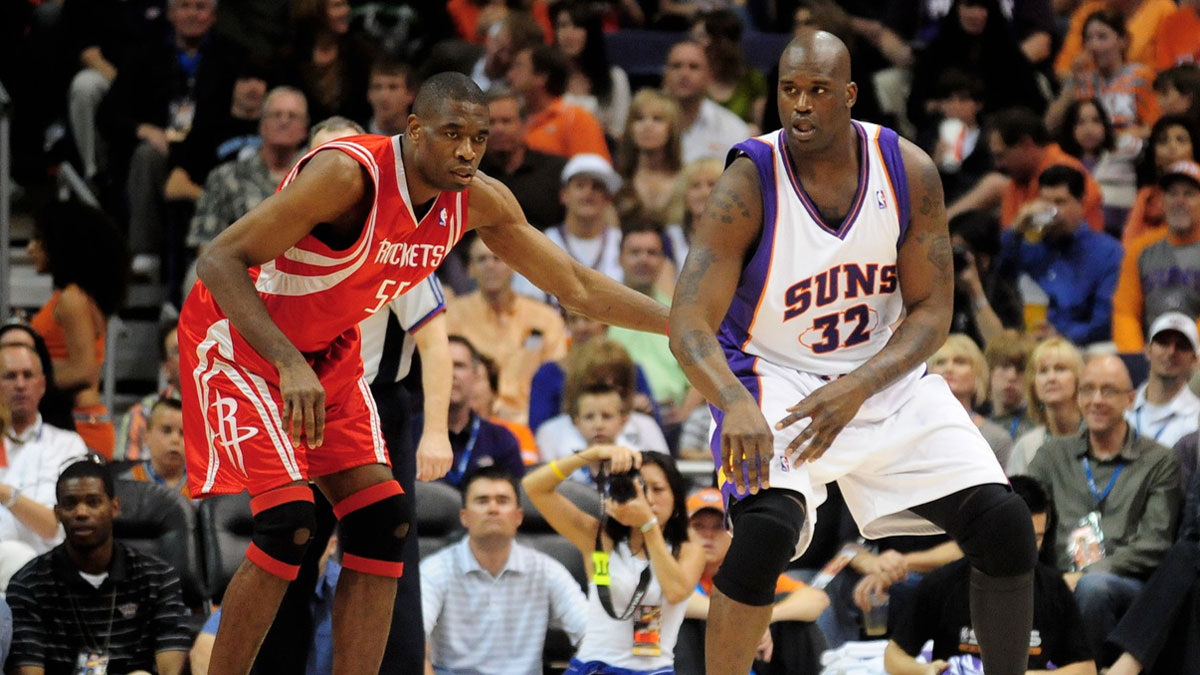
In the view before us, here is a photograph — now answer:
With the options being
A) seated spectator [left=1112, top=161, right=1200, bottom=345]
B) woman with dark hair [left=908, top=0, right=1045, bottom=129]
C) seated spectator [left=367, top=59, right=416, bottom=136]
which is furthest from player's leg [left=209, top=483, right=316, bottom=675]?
woman with dark hair [left=908, top=0, right=1045, bottom=129]

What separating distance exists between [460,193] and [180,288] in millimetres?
5381

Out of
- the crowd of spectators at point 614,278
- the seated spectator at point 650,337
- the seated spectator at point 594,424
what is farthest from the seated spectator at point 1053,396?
the seated spectator at point 650,337

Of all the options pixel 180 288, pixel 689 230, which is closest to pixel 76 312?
pixel 180 288

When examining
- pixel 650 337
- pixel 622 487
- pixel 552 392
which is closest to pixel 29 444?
pixel 552 392

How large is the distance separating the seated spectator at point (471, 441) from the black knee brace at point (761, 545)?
317cm

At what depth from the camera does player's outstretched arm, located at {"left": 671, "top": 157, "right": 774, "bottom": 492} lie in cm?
457

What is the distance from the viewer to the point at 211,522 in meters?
7.48

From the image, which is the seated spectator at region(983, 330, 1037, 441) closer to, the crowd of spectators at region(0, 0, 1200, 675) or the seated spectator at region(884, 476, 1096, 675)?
the crowd of spectators at region(0, 0, 1200, 675)

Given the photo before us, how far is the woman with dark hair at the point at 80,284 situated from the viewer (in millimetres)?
9023

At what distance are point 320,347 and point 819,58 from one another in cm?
170

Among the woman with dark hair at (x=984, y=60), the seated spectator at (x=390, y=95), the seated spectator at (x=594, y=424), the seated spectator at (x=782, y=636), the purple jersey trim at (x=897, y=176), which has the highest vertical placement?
the woman with dark hair at (x=984, y=60)

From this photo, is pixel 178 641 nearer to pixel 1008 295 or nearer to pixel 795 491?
pixel 795 491

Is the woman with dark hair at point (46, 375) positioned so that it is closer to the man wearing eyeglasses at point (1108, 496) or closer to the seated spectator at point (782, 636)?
the seated spectator at point (782, 636)

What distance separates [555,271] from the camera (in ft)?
18.0
